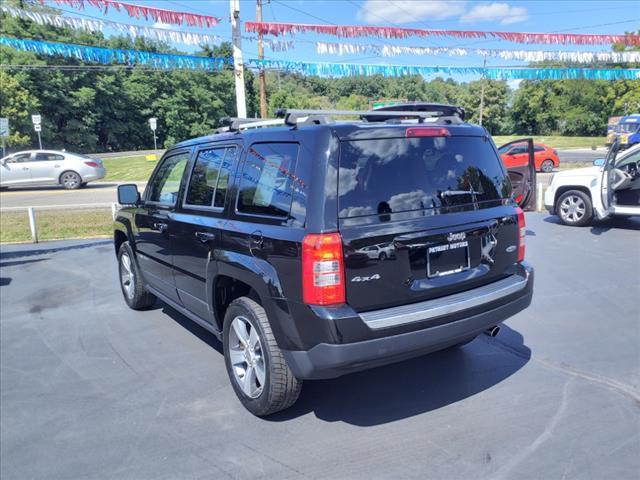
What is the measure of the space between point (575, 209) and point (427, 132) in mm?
7808

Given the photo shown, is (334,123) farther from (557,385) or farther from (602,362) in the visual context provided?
(602,362)

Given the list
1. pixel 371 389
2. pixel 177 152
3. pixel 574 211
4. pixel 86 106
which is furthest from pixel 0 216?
pixel 86 106

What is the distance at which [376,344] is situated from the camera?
110 inches

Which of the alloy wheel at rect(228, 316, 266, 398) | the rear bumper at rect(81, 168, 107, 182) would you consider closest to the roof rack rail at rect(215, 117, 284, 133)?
the alloy wheel at rect(228, 316, 266, 398)

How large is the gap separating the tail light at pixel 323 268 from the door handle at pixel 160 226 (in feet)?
7.07

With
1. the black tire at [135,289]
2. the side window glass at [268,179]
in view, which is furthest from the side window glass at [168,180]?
the side window glass at [268,179]

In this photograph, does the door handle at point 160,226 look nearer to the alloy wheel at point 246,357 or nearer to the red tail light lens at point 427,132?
the alloy wheel at point 246,357

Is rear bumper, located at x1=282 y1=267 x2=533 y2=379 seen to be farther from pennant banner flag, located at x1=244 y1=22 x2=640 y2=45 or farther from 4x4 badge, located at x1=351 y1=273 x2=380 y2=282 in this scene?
pennant banner flag, located at x1=244 y1=22 x2=640 y2=45

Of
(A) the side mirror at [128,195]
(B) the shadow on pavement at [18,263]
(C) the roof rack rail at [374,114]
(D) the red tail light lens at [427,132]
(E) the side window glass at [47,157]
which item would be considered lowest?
(B) the shadow on pavement at [18,263]

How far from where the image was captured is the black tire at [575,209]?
950 centimetres

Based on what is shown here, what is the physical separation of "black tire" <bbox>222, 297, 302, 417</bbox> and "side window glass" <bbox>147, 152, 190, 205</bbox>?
1.67 m

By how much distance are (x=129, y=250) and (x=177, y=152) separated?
151 centimetres

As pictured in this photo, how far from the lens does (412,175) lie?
3076 millimetres

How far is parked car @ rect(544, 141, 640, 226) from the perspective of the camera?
8.67m
